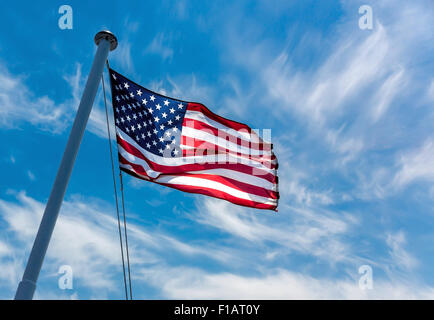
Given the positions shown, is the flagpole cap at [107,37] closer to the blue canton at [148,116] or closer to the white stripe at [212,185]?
the blue canton at [148,116]

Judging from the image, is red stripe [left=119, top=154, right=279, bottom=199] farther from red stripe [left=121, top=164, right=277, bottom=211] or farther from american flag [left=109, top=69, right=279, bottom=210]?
red stripe [left=121, top=164, right=277, bottom=211]

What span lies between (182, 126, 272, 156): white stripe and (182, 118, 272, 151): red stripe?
0.24 feet

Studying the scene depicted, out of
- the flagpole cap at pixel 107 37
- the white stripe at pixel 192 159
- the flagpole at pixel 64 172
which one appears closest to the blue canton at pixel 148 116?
the white stripe at pixel 192 159

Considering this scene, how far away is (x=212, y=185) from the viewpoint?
1056 centimetres

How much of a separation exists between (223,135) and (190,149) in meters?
1.33

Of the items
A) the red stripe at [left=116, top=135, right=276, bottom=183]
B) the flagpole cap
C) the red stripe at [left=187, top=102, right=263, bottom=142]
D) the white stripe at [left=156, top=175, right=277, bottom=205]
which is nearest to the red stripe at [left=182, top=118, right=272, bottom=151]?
the red stripe at [left=187, top=102, right=263, bottom=142]

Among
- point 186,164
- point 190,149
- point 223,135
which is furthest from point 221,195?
point 223,135

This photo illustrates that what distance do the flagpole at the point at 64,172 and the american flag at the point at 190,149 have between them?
1.54 meters

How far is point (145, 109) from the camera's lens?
992 cm
